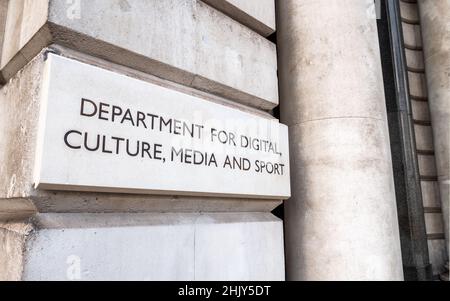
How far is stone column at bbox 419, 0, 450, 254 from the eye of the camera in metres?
4.34

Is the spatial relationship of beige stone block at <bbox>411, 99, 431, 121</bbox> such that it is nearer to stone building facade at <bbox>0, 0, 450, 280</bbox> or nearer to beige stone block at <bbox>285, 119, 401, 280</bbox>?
stone building facade at <bbox>0, 0, 450, 280</bbox>

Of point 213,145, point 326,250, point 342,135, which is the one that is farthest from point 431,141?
point 213,145

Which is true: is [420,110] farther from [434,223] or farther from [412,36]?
[434,223]

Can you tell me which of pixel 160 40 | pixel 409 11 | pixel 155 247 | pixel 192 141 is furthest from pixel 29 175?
pixel 409 11

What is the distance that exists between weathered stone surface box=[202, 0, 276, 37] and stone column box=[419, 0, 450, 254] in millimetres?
2955

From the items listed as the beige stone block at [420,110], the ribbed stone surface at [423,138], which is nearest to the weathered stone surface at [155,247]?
the ribbed stone surface at [423,138]

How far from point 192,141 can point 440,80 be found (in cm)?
416

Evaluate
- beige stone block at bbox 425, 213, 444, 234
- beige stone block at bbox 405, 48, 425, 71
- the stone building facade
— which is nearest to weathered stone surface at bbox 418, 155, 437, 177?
beige stone block at bbox 425, 213, 444, 234

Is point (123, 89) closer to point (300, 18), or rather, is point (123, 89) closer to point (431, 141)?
point (300, 18)

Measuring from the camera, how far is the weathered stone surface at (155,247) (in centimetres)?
145

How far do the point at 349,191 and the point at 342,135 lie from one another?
453 millimetres

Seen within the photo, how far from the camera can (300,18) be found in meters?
2.95

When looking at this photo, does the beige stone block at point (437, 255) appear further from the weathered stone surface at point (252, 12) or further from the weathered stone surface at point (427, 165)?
the weathered stone surface at point (252, 12)

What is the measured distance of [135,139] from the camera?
1647 mm
